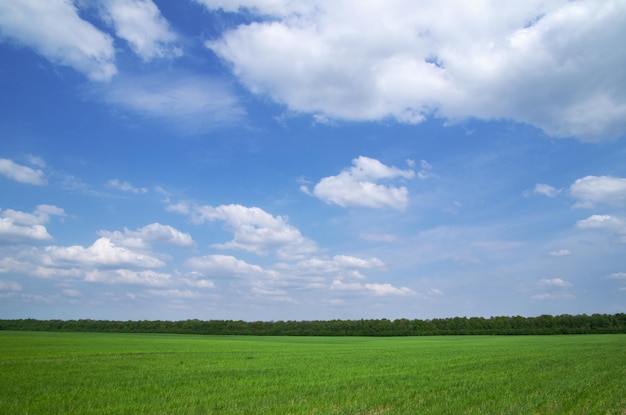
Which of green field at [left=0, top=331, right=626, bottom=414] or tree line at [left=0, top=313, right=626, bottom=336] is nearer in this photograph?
green field at [left=0, top=331, right=626, bottom=414]

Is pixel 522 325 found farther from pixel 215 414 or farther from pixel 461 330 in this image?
pixel 215 414

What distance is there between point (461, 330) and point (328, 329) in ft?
121

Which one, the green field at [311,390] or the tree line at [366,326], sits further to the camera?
the tree line at [366,326]

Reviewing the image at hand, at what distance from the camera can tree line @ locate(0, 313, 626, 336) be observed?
112812mm

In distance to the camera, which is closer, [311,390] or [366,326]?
[311,390]

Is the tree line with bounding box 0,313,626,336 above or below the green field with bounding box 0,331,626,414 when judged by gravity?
above

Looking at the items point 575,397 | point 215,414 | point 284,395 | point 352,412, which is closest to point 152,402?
point 215,414

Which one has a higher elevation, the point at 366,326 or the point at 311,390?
the point at 366,326

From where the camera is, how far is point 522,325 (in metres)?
116

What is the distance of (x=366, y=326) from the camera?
418ft

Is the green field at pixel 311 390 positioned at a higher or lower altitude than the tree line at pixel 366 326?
lower

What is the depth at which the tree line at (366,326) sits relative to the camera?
11281 cm

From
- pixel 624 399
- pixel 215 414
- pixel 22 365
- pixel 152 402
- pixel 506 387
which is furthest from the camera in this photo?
pixel 22 365

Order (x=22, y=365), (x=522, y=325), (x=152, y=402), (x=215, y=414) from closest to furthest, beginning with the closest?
(x=215, y=414) → (x=152, y=402) → (x=22, y=365) → (x=522, y=325)
